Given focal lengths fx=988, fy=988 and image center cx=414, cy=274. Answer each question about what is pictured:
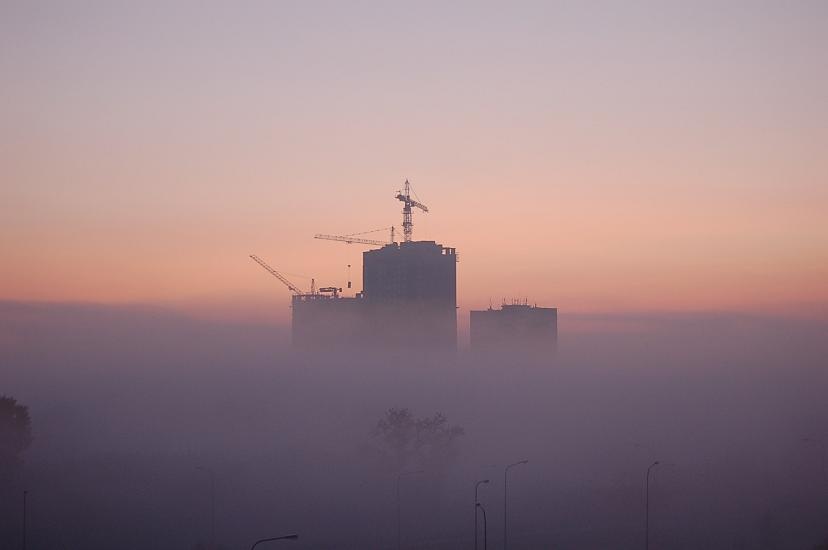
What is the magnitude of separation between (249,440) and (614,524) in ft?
182

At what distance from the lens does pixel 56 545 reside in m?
63.6

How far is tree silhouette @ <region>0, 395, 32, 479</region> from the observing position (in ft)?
279

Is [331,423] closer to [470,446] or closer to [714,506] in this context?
Result: [470,446]

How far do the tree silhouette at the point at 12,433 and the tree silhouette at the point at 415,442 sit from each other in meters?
33.5

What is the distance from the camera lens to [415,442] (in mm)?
99625

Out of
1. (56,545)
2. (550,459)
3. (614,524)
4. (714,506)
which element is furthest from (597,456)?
(56,545)

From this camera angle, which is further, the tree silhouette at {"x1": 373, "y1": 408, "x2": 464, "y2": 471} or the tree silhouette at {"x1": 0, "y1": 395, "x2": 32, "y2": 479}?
the tree silhouette at {"x1": 373, "y1": 408, "x2": 464, "y2": 471}

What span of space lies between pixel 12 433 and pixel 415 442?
37.9m

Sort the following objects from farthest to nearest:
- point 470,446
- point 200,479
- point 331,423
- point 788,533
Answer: point 331,423 < point 470,446 < point 200,479 < point 788,533

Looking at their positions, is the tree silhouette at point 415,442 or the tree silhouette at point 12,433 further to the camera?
the tree silhouette at point 415,442

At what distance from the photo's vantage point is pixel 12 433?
88.5 m

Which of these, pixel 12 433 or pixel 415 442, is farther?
pixel 415 442

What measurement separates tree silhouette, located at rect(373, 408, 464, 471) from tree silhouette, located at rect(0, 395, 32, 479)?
110ft

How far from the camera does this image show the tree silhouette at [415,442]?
97.6 meters
